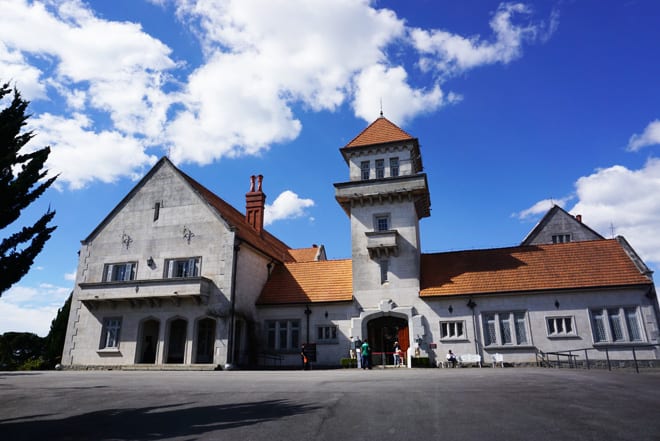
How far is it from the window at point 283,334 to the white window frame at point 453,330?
9.70m

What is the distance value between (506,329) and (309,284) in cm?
1361

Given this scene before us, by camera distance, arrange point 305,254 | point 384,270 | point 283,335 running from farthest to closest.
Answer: point 305,254
point 283,335
point 384,270

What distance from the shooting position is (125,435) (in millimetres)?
7266

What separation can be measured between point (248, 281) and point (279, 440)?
24.4 metres

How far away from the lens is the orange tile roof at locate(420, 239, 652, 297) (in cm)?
2661

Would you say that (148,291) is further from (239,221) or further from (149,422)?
(149,422)

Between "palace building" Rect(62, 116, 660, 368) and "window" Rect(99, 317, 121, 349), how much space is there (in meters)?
0.09

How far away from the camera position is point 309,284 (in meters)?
32.2

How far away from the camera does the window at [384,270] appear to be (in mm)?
29698

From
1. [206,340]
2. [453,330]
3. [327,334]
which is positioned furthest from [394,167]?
[206,340]

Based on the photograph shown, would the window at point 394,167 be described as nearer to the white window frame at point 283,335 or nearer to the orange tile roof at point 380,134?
the orange tile roof at point 380,134

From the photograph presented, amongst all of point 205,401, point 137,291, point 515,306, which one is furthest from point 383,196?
point 205,401

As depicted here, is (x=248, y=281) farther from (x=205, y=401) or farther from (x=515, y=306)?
(x=205, y=401)

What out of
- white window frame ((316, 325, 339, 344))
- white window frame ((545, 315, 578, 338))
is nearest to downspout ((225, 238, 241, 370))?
white window frame ((316, 325, 339, 344))
